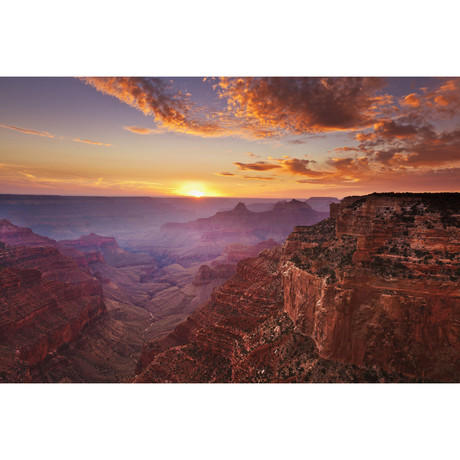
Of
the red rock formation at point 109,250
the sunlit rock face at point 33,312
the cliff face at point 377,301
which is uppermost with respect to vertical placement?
the cliff face at point 377,301

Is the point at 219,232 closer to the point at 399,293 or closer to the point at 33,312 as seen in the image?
the point at 33,312

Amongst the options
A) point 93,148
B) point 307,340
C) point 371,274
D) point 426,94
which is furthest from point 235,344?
point 426,94

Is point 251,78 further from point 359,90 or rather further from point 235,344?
point 235,344

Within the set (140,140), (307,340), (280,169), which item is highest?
(140,140)

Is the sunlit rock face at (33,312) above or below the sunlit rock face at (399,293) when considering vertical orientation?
below

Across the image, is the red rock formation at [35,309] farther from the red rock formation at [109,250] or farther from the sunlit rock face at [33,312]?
the red rock formation at [109,250]

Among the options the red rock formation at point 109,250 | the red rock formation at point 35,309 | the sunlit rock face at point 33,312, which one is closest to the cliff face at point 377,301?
the sunlit rock face at point 33,312

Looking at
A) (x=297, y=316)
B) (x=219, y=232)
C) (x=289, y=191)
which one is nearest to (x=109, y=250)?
(x=219, y=232)

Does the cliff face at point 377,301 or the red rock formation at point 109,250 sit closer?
the cliff face at point 377,301

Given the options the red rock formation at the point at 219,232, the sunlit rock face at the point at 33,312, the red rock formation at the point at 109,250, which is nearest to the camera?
the sunlit rock face at the point at 33,312

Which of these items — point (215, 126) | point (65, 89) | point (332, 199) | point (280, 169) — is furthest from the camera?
point (332, 199)

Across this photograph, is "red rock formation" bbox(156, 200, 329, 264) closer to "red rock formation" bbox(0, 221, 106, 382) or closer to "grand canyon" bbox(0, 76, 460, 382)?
"red rock formation" bbox(0, 221, 106, 382)
